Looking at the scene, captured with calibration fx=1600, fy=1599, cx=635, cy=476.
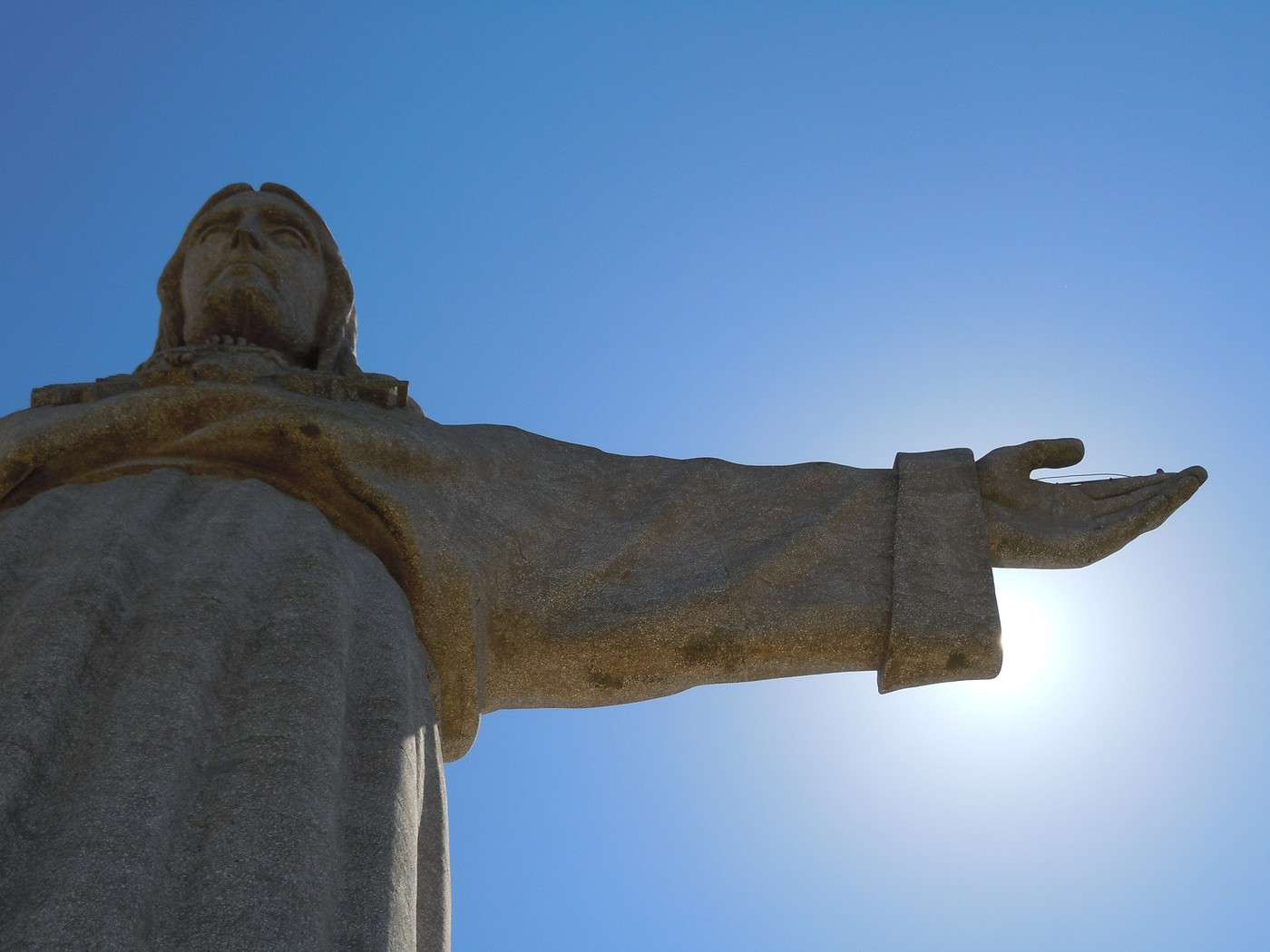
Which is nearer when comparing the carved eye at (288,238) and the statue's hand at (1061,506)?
the statue's hand at (1061,506)

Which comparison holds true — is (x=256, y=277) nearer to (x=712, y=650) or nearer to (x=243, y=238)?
(x=243, y=238)

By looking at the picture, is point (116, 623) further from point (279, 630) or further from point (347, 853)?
point (347, 853)

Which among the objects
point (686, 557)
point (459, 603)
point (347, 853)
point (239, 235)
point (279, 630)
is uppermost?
point (239, 235)

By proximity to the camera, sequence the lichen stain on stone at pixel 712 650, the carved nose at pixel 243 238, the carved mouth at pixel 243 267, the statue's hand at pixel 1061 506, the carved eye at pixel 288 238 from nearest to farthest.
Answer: the lichen stain on stone at pixel 712 650, the statue's hand at pixel 1061 506, the carved mouth at pixel 243 267, the carved nose at pixel 243 238, the carved eye at pixel 288 238

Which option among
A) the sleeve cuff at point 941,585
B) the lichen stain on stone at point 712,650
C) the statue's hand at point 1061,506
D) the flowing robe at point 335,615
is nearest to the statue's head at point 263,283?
the flowing robe at point 335,615

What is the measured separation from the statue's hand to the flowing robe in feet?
0.48

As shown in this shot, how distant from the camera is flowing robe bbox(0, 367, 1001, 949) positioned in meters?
3.66

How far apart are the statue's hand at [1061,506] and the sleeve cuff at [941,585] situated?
4.1 inches

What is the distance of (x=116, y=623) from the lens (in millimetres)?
4453

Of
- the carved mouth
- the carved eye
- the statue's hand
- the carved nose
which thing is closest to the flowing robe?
the statue's hand

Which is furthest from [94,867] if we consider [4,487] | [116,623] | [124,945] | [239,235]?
[239,235]

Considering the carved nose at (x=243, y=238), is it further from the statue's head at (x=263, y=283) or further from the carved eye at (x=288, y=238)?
the carved eye at (x=288, y=238)

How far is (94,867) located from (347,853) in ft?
2.14

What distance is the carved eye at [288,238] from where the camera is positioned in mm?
7730
